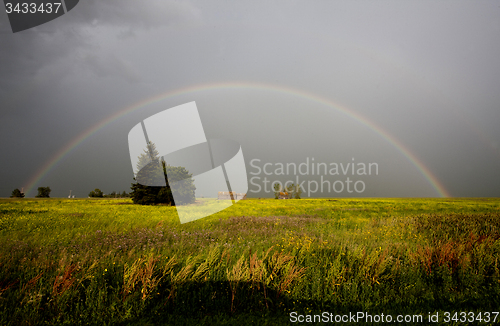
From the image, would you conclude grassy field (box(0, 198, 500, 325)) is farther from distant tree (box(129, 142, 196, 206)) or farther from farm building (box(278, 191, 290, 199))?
farm building (box(278, 191, 290, 199))

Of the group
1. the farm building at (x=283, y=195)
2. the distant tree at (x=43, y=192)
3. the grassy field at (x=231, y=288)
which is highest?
the distant tree at (x=43, y=192)

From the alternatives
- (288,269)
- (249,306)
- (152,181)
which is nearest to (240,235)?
(288,269)

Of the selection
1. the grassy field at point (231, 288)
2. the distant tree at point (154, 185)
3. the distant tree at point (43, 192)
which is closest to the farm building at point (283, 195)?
the distant tree at point (154, 185)

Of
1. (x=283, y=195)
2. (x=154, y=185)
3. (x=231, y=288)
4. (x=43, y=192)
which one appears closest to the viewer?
(x=231, y=288)

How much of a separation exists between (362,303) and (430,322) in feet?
3.88

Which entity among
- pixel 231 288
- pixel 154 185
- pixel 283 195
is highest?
pixel 154 185

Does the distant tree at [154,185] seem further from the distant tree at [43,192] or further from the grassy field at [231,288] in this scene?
the distant tree at [43,192]

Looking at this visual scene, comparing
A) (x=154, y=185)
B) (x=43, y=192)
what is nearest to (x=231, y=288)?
(x=154, y=185)

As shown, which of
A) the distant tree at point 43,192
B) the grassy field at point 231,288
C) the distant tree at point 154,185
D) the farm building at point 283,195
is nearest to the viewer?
the grassy field at point 231,288

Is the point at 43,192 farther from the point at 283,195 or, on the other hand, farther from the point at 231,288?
the point at 231,288

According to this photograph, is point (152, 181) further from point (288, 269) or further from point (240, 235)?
point (288, 269)

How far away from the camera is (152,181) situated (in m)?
43.0

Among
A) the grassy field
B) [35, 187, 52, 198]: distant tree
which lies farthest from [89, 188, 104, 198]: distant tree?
the grassy field

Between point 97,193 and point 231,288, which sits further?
point 97,193
